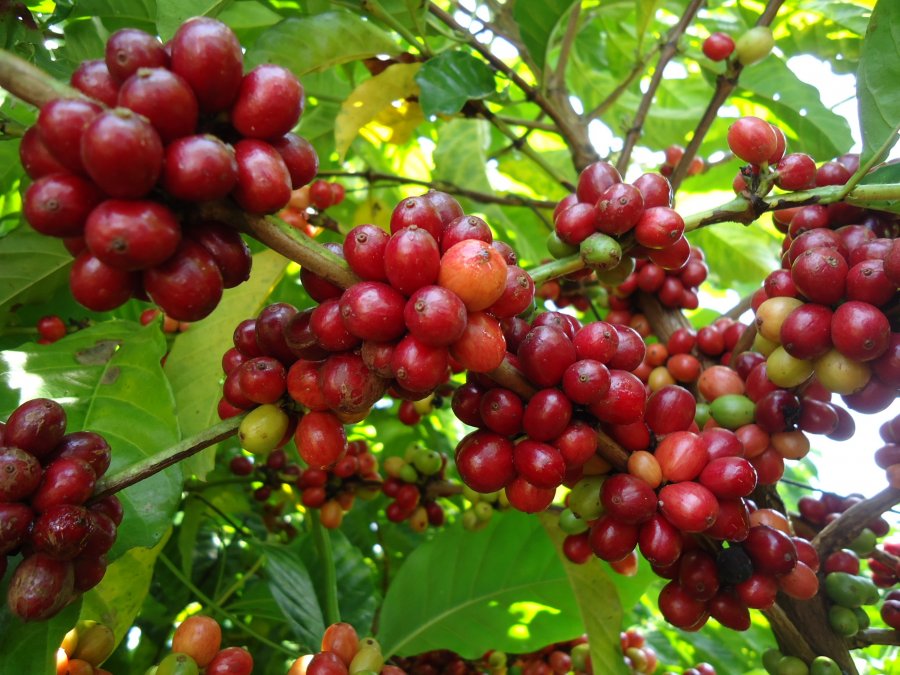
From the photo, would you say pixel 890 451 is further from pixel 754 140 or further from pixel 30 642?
pixel 30 642

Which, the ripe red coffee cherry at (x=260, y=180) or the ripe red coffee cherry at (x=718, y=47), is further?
the ripe red coffee cherry at (x=718, y=47)

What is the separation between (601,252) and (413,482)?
5.30 feet

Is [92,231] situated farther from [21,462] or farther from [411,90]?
[411,90]

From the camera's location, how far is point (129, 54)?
957 mm

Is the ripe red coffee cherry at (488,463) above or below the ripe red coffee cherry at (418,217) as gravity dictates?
below

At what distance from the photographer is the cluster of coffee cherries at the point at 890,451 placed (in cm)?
185

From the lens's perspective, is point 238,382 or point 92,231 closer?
point 92,231

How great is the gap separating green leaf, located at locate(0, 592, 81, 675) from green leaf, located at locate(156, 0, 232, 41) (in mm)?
1215

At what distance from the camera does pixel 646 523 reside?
4.62 feet

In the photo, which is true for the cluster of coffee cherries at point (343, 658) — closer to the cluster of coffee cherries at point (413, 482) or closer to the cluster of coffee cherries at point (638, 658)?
the cluster of coffee cherries at point (413, 482)

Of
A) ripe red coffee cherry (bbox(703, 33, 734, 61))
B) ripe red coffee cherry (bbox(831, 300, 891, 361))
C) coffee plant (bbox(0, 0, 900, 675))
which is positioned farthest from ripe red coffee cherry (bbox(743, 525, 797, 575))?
ripe red coffee cherry (bbox(703, 33, 734, 61))

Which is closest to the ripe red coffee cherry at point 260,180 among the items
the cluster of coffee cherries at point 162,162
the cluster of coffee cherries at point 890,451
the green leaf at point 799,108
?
the cluster of coffee cherries at point 162,162

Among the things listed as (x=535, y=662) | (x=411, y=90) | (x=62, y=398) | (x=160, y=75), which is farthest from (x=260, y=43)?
(x=535, y=662)

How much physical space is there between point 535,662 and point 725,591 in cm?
139
